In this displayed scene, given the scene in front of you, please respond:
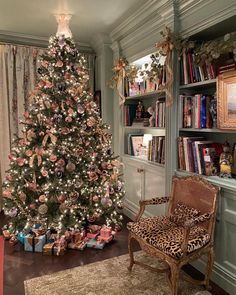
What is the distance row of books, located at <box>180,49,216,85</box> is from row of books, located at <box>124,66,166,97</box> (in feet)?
0.87

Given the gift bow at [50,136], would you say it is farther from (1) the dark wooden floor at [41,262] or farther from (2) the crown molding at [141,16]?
(2) the crown molding at [141,16]

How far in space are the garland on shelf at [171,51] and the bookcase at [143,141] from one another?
0.13 metres

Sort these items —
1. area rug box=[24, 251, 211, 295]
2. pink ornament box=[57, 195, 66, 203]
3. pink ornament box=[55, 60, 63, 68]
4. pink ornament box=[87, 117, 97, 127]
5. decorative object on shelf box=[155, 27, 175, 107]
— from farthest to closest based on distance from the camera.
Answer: pink ornament box=[87, 117, 97, 127], pink ornament box=[55, 60, 63, 68], pink ornament box=[57, 195, 66, 203], decorative object on shelf box=[155, 27, 175, 107], area rug box=[24, 251, 211, 295]

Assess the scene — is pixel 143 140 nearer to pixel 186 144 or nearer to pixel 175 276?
pixel 186 144

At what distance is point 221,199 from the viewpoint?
2.05 m

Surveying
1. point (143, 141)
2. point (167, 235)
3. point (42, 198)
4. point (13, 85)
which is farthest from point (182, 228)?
point (13, 85)

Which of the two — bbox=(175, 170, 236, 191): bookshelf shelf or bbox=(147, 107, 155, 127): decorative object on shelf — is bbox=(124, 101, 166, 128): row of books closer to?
bbox=(147, 107, 155, 127): decorative object on shelf

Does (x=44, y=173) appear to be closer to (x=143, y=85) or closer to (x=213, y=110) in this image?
(x=143, y=85)

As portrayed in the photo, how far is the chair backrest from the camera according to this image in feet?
6.68

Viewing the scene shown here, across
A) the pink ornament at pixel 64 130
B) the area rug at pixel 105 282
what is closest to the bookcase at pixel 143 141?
the area rug at pixel 105 282

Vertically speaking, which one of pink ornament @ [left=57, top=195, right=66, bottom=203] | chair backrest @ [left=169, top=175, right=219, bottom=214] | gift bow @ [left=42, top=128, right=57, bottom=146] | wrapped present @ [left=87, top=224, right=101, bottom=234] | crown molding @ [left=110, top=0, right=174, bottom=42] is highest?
crown molding @ [left=110, top=0, right=174, bottom=42]

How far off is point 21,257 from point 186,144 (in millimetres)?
1994

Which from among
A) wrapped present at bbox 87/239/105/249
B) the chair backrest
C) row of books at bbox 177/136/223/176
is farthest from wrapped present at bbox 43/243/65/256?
row of books at bbox 177/136/223/176

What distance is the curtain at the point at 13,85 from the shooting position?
147 inches
